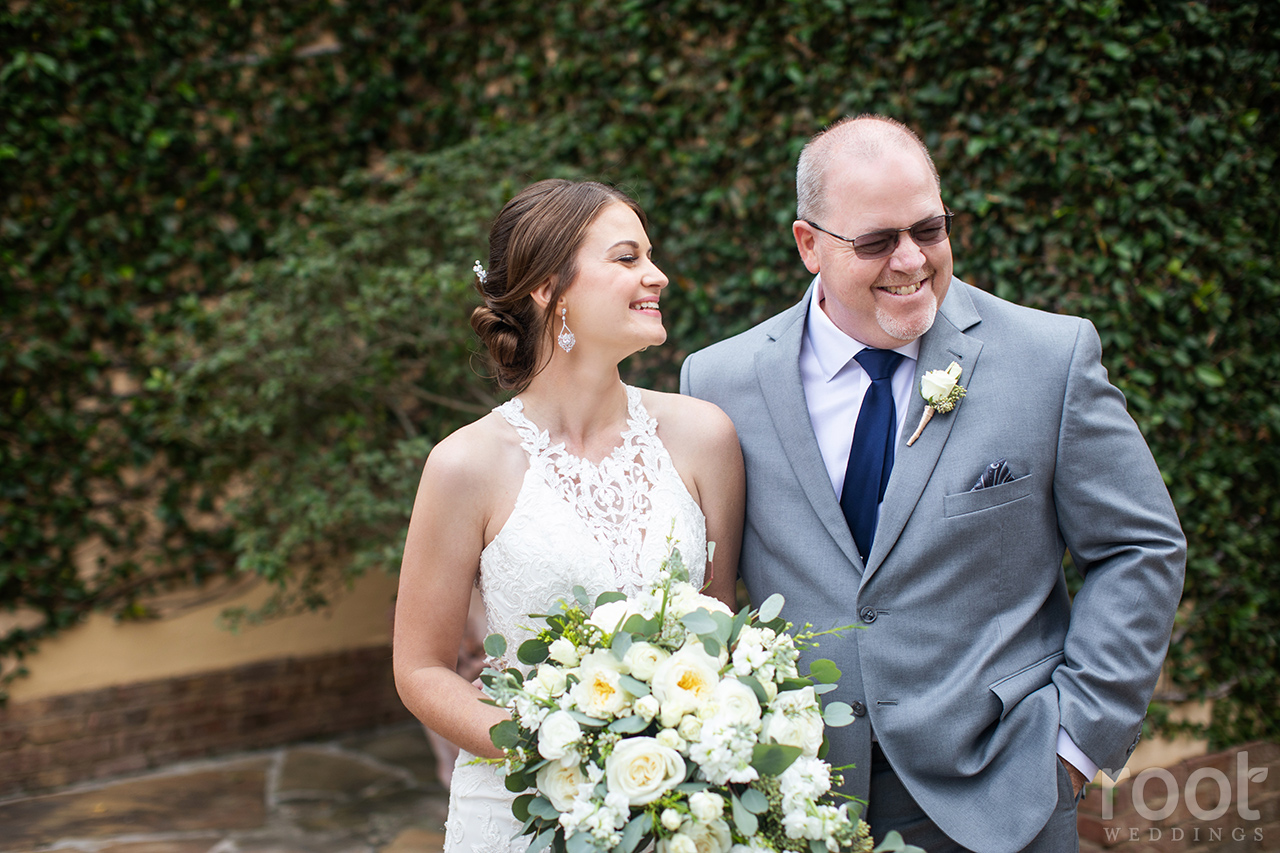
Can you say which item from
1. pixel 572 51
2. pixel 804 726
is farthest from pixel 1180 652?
pixel 572 51

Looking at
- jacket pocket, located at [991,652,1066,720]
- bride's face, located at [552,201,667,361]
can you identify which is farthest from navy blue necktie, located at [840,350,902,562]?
bride's face, located at [552,201,667,361]

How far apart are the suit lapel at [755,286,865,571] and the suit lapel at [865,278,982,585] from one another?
94 mm

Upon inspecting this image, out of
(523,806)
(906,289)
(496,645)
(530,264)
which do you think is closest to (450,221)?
(530,264)

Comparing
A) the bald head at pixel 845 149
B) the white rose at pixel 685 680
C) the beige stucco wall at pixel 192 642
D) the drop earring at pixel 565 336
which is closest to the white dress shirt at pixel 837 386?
the bald head at pixel 845 149

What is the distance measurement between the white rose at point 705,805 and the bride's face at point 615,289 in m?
1.06

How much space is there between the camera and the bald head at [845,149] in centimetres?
209

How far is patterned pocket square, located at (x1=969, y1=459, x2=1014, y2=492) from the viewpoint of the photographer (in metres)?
2.01

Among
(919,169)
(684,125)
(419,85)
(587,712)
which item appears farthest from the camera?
(419,85)

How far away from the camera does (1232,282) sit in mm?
3328

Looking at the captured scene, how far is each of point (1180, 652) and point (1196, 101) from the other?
2062 millimetres

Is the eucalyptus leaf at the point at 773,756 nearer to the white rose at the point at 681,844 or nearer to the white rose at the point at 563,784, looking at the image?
the white rose at the point at 681,844

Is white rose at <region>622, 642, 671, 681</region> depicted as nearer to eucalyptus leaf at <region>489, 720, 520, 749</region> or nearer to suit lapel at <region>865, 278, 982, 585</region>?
eucalyptus leaf at <region>489, 720, 520, 749</region>

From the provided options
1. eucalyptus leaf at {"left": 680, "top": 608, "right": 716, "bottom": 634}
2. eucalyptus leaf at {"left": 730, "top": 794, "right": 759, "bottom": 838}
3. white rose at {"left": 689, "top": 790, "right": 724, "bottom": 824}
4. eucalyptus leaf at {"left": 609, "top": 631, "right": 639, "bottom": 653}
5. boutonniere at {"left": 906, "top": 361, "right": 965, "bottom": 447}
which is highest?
boutonniere at {"left": 906, "top": 361, "right": 965, "bottom": 447}

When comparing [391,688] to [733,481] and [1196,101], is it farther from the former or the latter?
[1196,101]
